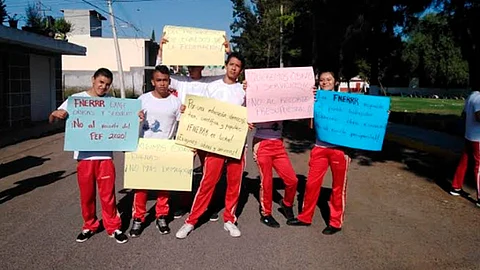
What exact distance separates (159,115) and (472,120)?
168 inches

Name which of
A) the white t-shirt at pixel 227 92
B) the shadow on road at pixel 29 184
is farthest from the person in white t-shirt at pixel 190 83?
the shadow on road at pixel 29 184

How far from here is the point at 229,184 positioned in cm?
503

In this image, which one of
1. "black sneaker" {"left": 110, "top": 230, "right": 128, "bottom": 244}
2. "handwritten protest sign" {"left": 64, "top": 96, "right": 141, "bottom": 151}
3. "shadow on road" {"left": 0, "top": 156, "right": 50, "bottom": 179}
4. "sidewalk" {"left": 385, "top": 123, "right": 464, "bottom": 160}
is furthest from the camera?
"sidewalk" {"left": 385, "top": 123, "right": 464, "bottom": 160}

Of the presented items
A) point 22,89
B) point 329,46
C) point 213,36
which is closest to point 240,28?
Answer: point 329,46

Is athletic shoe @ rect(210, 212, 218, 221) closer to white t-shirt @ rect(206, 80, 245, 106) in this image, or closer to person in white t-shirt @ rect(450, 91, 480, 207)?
white t-shirt @ rect(206, 80, 245, 106)

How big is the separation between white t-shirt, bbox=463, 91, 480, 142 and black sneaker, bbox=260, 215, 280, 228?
121 inches

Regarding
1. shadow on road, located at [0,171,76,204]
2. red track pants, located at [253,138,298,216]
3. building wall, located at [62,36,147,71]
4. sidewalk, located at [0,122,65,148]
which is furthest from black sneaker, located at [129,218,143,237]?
building wall, located at [62,36,147,71]

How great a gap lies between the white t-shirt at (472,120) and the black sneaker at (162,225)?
423 cm

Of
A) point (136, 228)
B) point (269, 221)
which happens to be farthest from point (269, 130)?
point (136, 228)

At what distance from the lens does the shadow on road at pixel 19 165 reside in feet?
28.8

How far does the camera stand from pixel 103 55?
42.1m

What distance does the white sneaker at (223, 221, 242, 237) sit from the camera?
16.3 feet

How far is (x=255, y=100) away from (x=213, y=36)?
98 cm

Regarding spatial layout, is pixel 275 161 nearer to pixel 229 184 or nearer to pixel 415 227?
pixel 229 184
